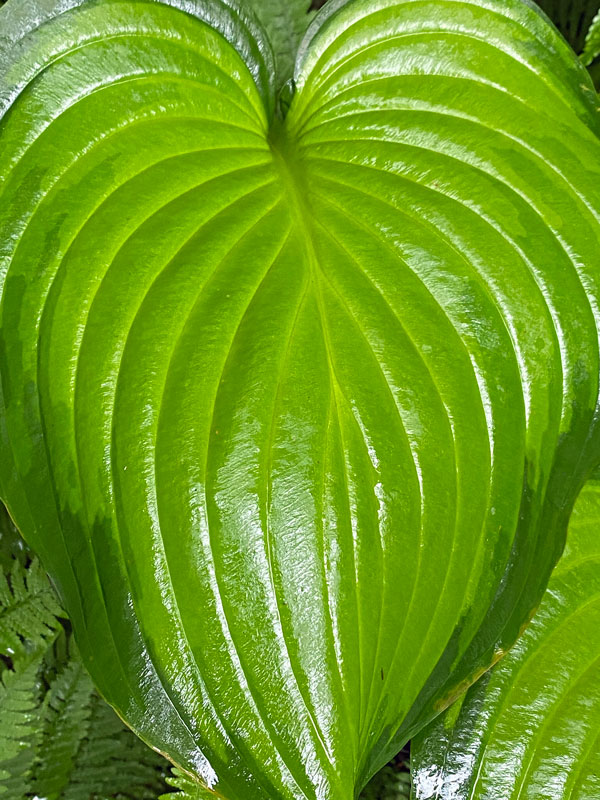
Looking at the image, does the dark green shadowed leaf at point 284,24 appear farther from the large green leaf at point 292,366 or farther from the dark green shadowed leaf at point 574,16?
the dark green shadowed leaf at point 574,16

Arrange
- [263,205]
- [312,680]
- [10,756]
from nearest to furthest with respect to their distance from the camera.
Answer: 1. [312,680]
2. [263,205]
3. [10,756]

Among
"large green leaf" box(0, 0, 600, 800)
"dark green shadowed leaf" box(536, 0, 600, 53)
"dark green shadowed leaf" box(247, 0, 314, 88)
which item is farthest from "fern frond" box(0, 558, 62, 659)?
"dark green shadowed leaf" box(536, 0, 600, 53)

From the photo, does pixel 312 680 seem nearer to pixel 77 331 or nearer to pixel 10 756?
pixel 77 331

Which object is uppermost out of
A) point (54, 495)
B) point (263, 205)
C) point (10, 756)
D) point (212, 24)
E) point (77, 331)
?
point (212, 24)

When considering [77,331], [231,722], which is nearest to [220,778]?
[231,722]

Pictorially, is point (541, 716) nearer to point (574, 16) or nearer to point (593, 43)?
point (593, 43)

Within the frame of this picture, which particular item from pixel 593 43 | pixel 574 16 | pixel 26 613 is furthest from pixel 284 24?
pixel 26 613
